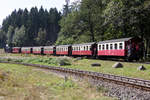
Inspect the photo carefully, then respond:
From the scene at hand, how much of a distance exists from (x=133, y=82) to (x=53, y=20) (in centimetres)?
10268

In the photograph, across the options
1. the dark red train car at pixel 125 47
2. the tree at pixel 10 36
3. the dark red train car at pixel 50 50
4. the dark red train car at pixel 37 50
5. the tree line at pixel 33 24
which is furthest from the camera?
the tree line at pixel 33 24

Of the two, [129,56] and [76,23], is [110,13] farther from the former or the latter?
[76,23]

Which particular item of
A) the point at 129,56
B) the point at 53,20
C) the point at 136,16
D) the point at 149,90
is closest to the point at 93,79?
the point at 149,90

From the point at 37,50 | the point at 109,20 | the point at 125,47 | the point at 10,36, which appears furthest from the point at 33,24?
the point at 125,47

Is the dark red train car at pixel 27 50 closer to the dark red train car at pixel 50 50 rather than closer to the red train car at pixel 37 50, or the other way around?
the red train car at pixel 37 50

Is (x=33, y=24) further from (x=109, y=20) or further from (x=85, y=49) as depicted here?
(x=109, y=20)

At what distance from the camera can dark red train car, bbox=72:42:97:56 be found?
1222 inches

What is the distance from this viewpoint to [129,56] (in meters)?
22.7

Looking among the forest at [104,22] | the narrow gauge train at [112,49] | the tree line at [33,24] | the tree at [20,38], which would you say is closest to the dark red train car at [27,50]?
the forest at [104,22]

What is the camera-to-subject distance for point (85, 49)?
33156 millimetres

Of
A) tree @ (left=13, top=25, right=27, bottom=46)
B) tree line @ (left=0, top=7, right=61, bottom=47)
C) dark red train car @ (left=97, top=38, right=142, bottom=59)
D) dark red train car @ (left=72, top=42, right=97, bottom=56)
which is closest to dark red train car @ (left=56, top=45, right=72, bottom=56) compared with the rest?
dark red train car @ (left=72, top=42, right=97, bottom=56)

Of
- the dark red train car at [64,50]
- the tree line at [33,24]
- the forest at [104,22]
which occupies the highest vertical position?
the tree line at [33,24]

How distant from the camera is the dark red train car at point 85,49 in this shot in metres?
31.0

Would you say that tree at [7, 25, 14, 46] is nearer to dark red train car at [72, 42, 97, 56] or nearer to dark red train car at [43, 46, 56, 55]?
dark red train car at [43, 46, 56, 55]
